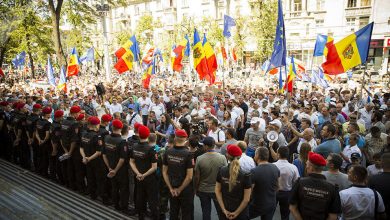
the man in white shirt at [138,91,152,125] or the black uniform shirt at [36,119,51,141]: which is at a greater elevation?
the black uniform shirt at [36,119,51,141]

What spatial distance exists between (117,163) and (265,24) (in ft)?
98.9

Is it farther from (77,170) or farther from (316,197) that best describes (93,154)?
(316,197)

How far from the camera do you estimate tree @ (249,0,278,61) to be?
32438 mm

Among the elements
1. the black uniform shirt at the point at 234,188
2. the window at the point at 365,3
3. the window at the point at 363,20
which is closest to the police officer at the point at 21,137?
the black uniform shirt at the point at 234,188

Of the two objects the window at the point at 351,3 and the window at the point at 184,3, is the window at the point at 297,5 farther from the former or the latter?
the window at the point at 184,3

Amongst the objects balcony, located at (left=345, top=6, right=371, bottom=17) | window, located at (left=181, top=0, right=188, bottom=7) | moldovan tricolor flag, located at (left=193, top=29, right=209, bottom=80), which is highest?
window, located at (left=181, top=0, right=188, bottom=7)

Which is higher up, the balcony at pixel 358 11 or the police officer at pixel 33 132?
the balcony at pixel 358 11

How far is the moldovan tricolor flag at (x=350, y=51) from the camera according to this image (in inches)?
327

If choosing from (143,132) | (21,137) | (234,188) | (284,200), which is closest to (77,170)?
(143,132)

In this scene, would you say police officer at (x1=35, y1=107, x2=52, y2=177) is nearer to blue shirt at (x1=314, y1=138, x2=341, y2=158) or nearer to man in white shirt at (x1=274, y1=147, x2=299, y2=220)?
man in white shirt at (x1=274, y1=147, x2=299, y2=220)

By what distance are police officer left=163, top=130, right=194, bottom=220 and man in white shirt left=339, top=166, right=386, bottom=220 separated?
238 centimetres

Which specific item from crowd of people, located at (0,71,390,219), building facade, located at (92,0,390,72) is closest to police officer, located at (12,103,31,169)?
crowd of people, located at (0,71,390,219)

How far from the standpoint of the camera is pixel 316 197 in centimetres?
393

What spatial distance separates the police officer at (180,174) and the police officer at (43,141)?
3.85 m
